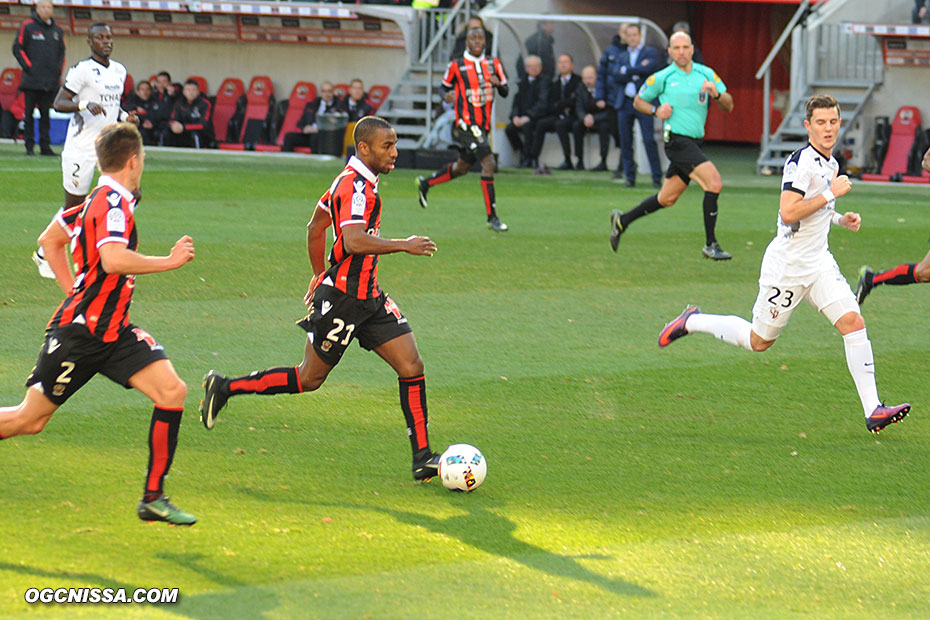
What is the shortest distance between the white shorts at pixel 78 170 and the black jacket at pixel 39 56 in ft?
34.3

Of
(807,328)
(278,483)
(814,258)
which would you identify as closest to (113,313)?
(278,483)

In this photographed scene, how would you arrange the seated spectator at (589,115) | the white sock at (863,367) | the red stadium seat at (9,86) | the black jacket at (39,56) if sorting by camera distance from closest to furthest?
the white sock at (863,367), the black jacket at (39,56), the seated spectator at (589,115), the red stadium seat at (9,86)

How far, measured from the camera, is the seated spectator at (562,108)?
73.3ft

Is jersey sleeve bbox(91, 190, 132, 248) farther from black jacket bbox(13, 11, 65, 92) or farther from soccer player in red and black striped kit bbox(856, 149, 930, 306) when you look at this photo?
black jacket bbox(13, 11, 65, 92)

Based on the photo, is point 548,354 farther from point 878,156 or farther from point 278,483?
point 878,156

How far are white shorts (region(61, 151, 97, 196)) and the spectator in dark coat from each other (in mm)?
10359

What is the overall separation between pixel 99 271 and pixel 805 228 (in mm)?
3815

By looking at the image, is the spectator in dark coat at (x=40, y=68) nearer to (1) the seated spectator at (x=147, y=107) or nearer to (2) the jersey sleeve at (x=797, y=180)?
(1) the seated spectator at (x=147, y=107)

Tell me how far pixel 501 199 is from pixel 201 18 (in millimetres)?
11750

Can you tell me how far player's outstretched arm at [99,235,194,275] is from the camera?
483cm

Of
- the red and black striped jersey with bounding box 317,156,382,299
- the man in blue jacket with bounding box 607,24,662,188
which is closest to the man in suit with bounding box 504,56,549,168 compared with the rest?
the man in blue jacket with bounding box 607,24,662,188

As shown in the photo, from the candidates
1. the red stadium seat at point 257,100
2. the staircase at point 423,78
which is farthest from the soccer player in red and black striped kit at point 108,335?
the red stadium seat at point 257,100

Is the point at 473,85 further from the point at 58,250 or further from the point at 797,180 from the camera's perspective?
the point at 58,250

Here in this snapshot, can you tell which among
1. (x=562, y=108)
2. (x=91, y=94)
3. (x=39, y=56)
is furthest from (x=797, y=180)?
(x=39, y=56)
